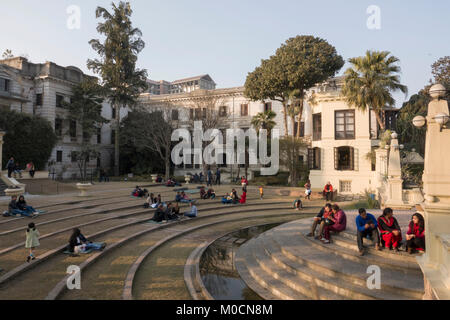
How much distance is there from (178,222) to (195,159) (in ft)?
89.1

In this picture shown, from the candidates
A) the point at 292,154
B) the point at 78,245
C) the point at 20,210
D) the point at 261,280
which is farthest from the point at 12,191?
the point at 292,154

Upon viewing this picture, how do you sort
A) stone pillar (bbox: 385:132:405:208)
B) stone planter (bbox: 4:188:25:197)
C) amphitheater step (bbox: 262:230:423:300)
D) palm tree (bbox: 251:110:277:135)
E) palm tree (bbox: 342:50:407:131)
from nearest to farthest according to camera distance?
amphitheater step (bbox: 262:230:423:300), stone pillar (bbox: 385:132:405:208), stone planter (bbox: 4:188:25:197), palm tree (bbox: 342:50:407:131), palm tree (bbox: 251:110:277:135)

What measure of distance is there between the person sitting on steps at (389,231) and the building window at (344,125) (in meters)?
22.5

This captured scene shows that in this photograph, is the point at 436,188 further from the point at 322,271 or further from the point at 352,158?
the point at 352,158

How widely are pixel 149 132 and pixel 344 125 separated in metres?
23.8

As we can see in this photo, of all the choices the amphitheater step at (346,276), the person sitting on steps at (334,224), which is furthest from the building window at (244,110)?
the amphitheater step at (346,276)

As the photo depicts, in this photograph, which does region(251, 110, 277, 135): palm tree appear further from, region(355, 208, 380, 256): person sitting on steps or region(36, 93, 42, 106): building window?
region(36, 93, 42, 106): building window

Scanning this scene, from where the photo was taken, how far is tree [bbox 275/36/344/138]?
100 ft

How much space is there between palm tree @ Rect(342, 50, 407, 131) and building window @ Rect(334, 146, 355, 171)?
508cm

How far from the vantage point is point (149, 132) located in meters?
36.7

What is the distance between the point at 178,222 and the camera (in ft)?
47.9

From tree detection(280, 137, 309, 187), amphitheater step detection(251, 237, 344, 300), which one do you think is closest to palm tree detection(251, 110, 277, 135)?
tree detection(280, 137, 309, 187)

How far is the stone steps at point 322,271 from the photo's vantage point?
614cm
